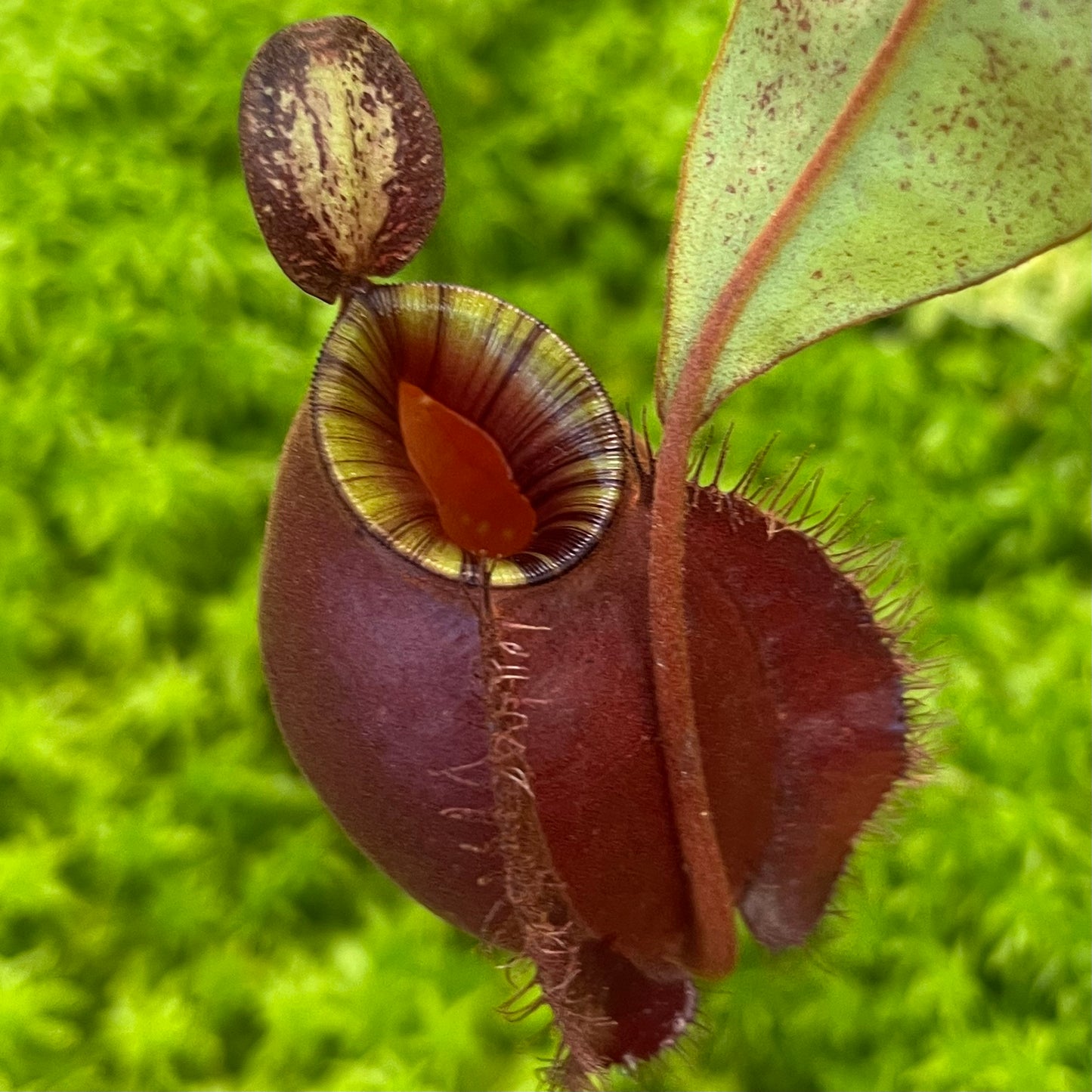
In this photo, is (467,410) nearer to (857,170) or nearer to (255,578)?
(857,170)

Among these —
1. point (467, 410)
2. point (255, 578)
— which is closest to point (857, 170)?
point (467, 410)

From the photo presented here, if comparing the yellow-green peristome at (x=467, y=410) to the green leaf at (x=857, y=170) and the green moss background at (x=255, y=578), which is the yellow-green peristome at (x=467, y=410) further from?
the green moss background at (x=255, y=578)

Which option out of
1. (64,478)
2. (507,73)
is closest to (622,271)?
(507,73)

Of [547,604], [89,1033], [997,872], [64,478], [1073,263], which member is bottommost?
[89,1033]

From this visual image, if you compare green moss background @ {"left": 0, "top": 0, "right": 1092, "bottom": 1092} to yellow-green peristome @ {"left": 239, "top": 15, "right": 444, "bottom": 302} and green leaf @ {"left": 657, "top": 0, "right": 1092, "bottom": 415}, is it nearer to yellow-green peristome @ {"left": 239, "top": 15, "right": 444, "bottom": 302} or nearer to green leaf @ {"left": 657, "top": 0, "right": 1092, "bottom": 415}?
green leaf @ {"left": 657, "top": 0, "right": 1092, "bottom": 415}

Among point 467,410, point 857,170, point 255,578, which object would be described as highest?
point 857,170

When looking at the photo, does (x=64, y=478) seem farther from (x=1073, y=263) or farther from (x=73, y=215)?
(x=1073, y=263)
